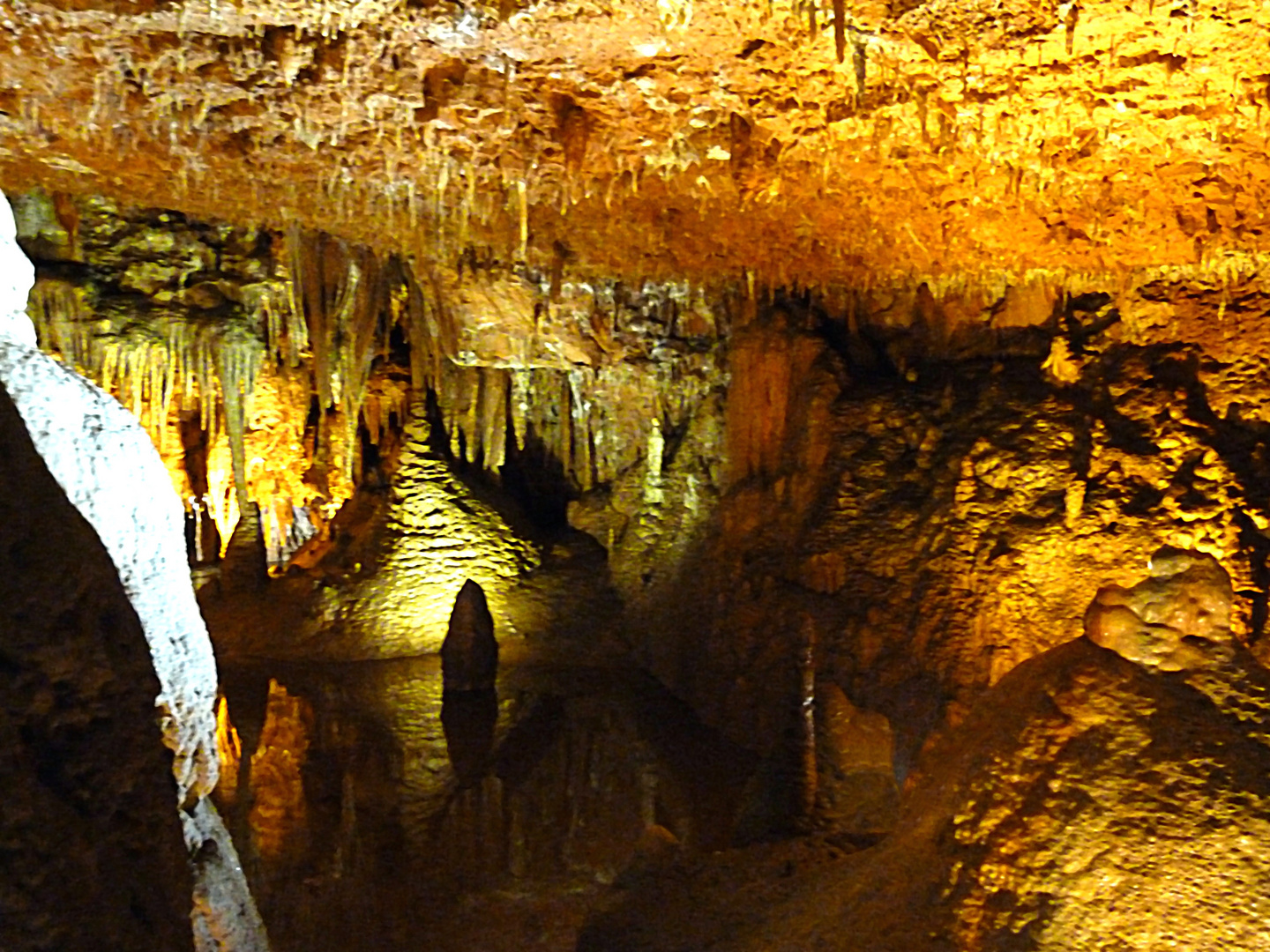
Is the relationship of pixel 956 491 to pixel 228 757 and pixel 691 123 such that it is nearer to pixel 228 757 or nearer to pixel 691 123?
pixel 691 123

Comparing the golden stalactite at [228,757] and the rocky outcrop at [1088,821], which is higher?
the rocky outcrop at [1088,821]

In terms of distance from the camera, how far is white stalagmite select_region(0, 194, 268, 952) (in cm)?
250

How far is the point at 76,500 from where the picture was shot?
8.38 feet

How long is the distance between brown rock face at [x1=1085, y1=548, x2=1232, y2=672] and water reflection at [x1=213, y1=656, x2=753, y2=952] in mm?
3067

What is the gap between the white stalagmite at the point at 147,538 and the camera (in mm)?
2496

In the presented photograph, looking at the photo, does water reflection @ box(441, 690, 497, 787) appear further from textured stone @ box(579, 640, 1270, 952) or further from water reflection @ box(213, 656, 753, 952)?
textured stone @ box(579, 640, 1270, 952)

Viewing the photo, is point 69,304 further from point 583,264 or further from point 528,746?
point 528,746

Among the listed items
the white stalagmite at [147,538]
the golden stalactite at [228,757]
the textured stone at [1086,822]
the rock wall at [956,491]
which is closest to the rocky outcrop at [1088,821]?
the textured stone at [1086,822]

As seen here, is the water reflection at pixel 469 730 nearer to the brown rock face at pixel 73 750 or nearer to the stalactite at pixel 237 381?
the stalactite at pixel 237 381

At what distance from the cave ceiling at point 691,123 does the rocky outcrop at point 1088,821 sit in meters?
2.35

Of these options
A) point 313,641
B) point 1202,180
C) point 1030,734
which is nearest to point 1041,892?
point 1030,734

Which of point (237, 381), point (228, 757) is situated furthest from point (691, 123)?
point (237, 381)

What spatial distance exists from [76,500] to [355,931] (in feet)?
11.2

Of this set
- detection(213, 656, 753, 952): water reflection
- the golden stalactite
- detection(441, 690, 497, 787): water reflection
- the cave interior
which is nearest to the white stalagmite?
the cave interior
